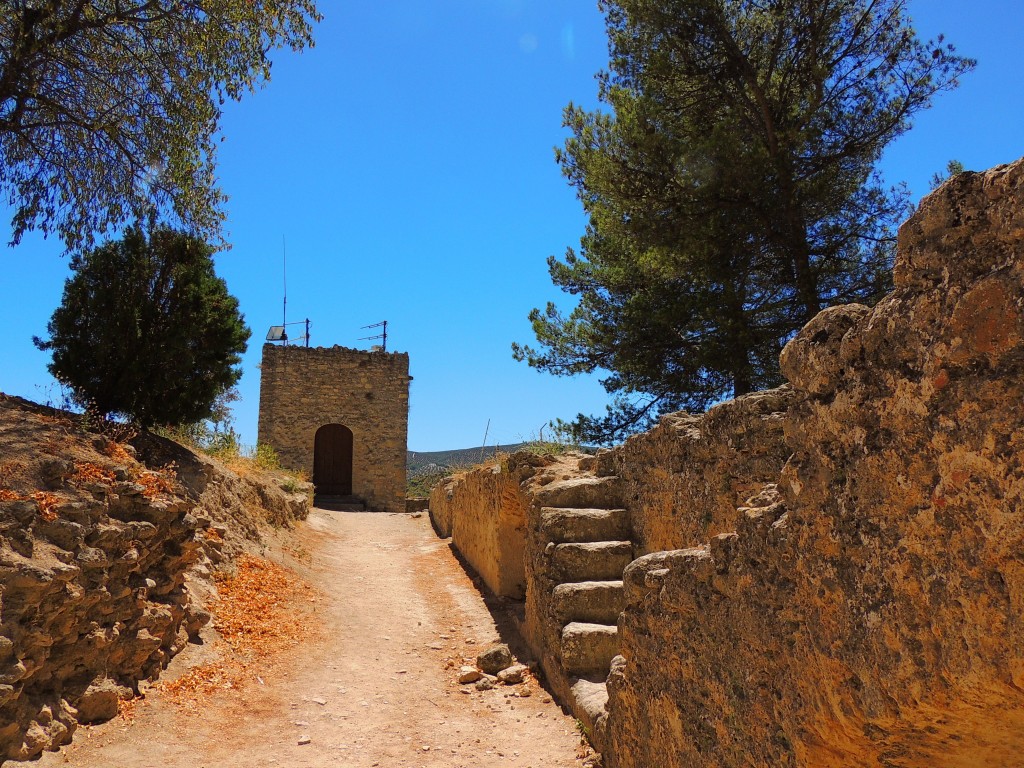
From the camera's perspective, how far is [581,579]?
560 centimetres

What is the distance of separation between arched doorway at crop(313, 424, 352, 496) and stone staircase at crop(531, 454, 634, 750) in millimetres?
16967

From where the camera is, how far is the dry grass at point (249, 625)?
233 inches

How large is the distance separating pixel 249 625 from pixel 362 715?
2.20 meters

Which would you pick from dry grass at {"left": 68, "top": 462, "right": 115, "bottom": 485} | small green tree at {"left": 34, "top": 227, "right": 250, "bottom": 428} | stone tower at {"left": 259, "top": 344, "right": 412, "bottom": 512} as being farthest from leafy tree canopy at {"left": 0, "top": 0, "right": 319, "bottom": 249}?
stone tower at {"left": 259, "top": 344, "right": 412, "bottom": 512}

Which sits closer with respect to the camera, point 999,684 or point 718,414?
point 999,684

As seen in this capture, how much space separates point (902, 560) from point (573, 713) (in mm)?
3771

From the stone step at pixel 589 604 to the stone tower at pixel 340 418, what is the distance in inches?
675

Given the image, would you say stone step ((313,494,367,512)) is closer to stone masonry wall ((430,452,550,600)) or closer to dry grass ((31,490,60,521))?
stone masonry wall ((430,452,550,600))

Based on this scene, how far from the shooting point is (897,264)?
1.85m

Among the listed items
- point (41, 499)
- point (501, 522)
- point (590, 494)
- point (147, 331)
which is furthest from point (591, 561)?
point (147, 331)

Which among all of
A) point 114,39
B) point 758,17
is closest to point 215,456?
point 114,39

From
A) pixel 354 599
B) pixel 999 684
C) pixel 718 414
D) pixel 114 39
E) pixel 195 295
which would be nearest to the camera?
pixel 999 684

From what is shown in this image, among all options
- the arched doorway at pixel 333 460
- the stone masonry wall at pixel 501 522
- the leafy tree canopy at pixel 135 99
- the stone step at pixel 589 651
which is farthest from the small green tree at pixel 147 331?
the arched doorway at pixel 333 460

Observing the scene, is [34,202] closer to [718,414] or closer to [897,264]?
[718,414]
